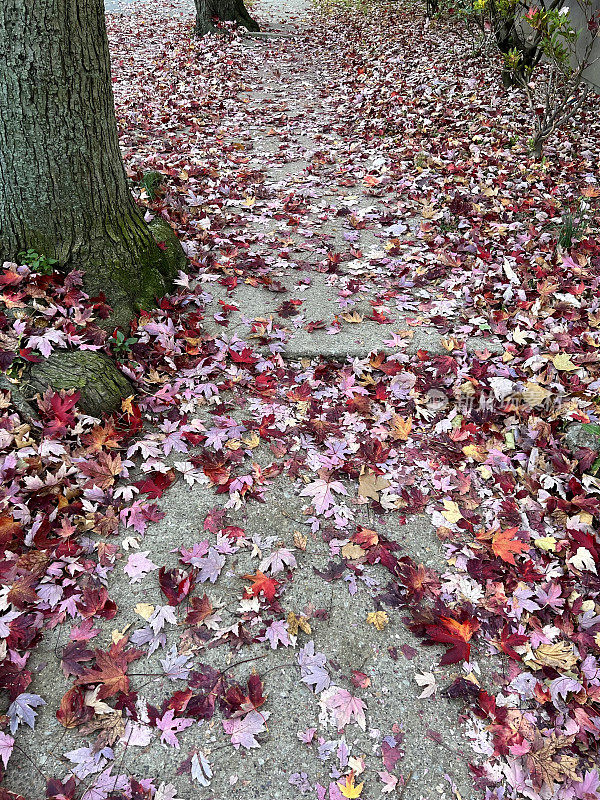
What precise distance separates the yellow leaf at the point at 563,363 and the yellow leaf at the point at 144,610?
2966 millimetres

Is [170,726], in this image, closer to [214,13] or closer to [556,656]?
[556,656]

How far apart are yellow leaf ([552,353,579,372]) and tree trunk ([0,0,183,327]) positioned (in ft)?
9.68

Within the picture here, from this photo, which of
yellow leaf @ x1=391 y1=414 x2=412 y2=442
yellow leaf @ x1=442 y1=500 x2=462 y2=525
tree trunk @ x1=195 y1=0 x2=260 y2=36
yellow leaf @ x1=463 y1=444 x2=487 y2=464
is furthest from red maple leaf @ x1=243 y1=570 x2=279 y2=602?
tree trunk @ x1=195 y1=0 x2=260 y2=36

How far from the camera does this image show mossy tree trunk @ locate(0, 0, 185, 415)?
2.96 meters

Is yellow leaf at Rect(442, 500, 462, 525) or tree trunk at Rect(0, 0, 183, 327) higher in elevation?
tree trunk at Rect(0, 0, 183, 327)

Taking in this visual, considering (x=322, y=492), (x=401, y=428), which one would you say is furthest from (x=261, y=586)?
(x=401, y=428)

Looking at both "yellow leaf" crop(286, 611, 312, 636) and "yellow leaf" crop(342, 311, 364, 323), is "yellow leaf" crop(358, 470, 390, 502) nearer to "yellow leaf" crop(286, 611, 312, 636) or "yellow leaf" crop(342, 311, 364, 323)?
"yellow leaf" crop(286, 611, 312, 636)

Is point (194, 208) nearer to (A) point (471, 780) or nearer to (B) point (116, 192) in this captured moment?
(B) point (116, 192)

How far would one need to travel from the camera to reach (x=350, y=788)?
1965 mm

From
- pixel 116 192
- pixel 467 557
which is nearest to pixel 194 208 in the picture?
pixel 116 192

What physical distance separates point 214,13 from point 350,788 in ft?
48.8

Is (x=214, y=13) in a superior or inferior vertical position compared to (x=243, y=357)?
superior

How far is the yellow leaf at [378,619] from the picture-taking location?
8.10 feet

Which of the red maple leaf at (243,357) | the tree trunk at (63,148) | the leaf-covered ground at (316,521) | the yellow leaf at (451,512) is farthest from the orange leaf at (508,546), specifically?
the tree trunk at (63,148)
